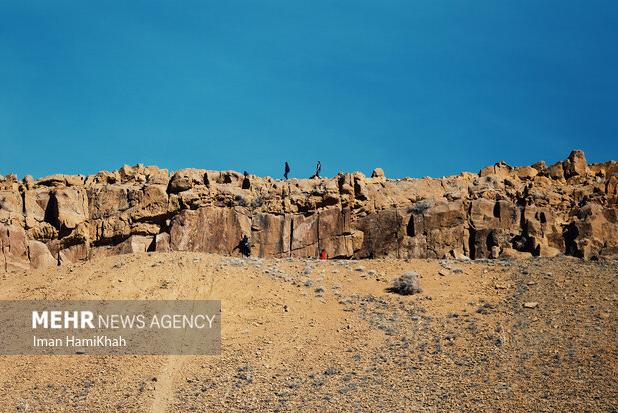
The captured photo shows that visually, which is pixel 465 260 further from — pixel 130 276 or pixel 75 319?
pixel 75 319

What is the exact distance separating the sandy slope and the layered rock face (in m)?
2.44

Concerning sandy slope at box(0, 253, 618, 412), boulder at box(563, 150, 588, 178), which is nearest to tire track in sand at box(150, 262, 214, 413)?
sandy slope at box(0, 253, 618, 412)

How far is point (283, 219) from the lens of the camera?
46.6 metres

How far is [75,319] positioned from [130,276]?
151 inches

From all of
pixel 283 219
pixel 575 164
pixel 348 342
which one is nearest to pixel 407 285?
pixel 348 342

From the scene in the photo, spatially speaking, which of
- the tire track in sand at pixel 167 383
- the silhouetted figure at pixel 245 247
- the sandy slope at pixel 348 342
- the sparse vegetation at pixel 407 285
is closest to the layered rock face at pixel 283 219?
the silhouetted figure at pixel 245 247

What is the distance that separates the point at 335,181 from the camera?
159ft

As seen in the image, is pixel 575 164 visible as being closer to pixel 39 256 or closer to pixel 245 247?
pixel 245 247

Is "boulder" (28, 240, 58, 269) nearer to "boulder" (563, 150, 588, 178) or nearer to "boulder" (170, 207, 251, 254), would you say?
"boulder" (170, 207, 251, 254)

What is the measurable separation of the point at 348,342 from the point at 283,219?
13.5 m

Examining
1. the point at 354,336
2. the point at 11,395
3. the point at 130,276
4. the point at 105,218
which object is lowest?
the point at 11,395

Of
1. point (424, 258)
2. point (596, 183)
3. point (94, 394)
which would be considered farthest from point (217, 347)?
point (596, 183)

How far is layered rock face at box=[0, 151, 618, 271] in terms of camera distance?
4506 centimetres

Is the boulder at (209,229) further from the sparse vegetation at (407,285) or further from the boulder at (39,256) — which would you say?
the sparse vegetation at (407,285)
